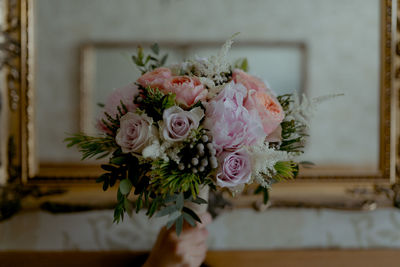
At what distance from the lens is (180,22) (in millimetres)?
1006

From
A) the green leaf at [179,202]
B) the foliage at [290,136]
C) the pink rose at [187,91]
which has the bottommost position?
the green leaf at [179,202]

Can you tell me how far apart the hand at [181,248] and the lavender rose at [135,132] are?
0.87 ft

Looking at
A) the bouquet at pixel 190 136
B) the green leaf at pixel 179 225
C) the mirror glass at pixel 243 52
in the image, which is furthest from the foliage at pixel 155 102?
the mirror glass at pixel 243 52

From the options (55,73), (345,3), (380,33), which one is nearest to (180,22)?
(55,73)

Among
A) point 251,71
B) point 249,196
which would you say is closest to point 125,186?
point 249,196

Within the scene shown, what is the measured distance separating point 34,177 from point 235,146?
28.5 inches

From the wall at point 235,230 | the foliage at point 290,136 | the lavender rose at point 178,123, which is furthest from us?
the wall at point 235,230

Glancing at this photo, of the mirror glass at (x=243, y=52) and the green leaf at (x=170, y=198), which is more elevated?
the mirror glass at (x=243, y=52)

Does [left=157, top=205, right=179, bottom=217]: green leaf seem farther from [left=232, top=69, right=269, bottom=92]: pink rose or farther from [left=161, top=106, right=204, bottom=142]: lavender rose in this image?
[left=232, top=69, right=269, bottom=92]: pink rose

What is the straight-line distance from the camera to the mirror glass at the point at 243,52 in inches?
38.4

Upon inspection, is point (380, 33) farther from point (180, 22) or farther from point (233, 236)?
point (233, 236)

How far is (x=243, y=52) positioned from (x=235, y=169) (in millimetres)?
561

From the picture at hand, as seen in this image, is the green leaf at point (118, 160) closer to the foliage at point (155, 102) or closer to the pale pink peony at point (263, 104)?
the foliage at point (155, 102)

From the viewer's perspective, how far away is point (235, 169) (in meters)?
0.60
